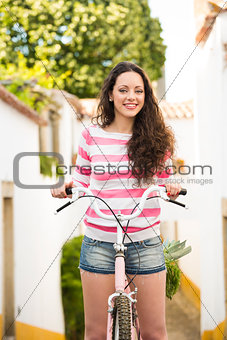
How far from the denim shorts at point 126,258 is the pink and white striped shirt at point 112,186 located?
0.02m

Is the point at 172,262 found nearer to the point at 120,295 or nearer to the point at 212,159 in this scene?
the point at 120,295

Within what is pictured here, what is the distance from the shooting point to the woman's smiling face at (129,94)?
51.0 inches

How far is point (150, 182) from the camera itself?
1.32 metres

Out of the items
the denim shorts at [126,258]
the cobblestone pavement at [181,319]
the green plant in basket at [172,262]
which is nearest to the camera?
the denim shorts at [126,258]

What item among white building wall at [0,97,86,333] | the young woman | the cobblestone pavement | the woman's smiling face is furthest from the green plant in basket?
white building wall at [0,97,86,333]

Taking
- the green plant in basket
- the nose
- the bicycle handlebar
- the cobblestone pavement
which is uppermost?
the nose

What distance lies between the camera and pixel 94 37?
7.81m

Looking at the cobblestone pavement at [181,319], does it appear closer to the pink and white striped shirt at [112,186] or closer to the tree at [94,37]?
the pink and white striped shirt at [112,186]

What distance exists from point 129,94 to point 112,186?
267 mm

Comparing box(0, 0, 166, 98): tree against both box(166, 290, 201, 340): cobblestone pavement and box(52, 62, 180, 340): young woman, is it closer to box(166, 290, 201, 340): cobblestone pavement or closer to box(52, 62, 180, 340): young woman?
box(166, 290, 201, 340): cobblestone pavement

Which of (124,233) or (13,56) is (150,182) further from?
(13,56)

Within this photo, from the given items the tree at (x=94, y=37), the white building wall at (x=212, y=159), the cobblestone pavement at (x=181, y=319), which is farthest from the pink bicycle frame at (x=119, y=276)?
Result: the tree at (x=94, y=37)

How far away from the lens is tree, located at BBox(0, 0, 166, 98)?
760 centimetres

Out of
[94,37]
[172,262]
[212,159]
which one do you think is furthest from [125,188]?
[94,37]
